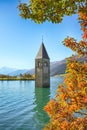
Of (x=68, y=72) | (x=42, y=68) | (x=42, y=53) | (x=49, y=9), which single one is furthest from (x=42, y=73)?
(x=49, y=9)

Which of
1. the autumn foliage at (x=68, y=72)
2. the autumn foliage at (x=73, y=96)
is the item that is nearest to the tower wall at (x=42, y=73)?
the autumn foliage at (x=68, y=72)

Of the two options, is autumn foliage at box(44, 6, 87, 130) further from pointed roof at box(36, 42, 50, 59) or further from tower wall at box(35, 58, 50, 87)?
pointed roof at box(36, 42, 50, 59)

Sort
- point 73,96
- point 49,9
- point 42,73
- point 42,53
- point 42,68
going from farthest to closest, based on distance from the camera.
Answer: point 42,53, point 42,68, point 42,73, point 73,96, point 49,9

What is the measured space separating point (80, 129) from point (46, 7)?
4.95 meters

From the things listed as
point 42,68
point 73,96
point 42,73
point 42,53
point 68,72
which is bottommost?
point 73,96

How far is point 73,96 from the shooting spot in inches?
407

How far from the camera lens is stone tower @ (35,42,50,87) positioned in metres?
83.1

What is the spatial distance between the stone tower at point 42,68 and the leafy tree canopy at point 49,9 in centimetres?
7356

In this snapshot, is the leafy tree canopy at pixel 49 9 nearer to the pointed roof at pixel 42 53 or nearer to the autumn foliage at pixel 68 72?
the autumn foliage at pixel 68 72

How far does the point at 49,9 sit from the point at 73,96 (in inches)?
150

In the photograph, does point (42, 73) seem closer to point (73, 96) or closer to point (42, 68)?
point (42, 68)

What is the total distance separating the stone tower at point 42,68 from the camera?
83125mm

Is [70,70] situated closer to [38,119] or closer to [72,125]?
[72,125]

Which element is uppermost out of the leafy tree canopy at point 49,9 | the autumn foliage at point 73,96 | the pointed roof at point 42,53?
the pointed roof at point 42,53
